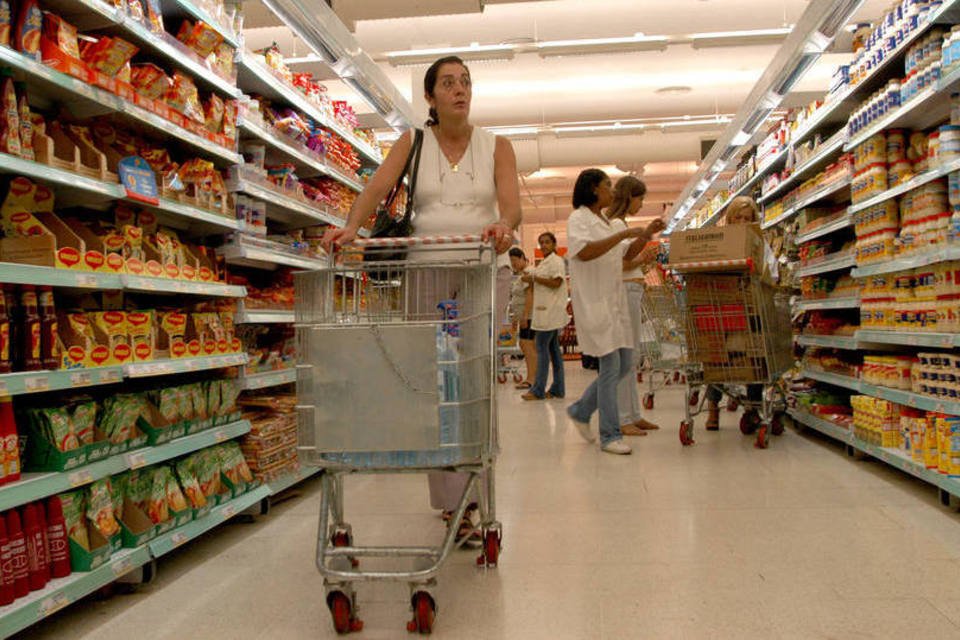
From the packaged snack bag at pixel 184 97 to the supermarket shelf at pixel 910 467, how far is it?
125 inches

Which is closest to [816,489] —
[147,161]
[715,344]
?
[715,344]

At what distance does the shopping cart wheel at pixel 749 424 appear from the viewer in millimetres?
4957

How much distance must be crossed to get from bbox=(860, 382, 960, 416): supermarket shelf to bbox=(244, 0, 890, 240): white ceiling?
13.1 ft

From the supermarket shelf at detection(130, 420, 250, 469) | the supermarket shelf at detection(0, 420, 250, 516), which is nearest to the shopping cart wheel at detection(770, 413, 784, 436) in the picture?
the supermarket shelf at detection(130, 420, 250, 469)

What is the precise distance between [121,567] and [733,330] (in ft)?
11.6

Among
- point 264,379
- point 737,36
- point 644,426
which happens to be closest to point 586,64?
point 737,36

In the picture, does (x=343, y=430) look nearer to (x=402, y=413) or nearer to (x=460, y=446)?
(x=402, y=413)

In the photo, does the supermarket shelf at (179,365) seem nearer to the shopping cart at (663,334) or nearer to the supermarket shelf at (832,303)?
the shopping cart at (663,334)

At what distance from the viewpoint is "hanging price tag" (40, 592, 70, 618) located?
1896 millimetres

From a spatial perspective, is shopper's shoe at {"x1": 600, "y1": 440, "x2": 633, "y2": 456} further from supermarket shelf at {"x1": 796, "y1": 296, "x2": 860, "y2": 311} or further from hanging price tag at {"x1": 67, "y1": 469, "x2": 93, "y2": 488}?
hanging price tag at {"x1": 67, "y1": 469, "x2": 93, "y2": 488}

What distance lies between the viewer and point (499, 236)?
7.15ft

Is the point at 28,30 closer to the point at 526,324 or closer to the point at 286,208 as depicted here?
the point at 286,208

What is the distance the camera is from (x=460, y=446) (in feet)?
6.39

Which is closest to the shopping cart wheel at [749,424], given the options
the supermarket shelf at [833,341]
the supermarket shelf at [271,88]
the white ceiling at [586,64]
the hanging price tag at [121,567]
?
the supermarket shelf at [833,341]
